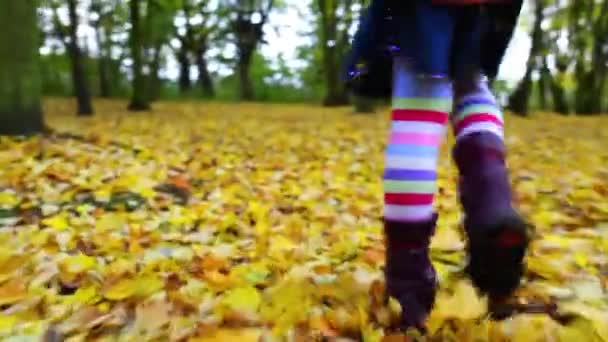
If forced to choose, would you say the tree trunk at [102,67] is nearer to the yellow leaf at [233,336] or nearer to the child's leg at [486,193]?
the yellow leaf at [233,336]

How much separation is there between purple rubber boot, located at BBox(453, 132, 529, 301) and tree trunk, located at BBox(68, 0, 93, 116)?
7.98m

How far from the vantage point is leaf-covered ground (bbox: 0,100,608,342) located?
1.27 m

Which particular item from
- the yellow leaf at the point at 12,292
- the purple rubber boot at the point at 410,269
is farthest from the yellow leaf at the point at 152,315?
the purple rubber boot at the point at 410,269

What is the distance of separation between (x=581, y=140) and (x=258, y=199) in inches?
184

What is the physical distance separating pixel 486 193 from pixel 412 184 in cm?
14

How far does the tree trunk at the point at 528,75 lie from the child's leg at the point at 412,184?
9402mm

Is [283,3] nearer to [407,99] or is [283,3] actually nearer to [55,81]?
[55,81]

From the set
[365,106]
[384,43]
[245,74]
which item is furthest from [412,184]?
[245,74]

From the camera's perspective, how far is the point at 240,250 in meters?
2.04

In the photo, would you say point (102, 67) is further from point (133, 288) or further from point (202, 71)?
point (133, 288)

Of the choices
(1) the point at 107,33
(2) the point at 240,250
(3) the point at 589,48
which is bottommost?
(2) the point at 240,250

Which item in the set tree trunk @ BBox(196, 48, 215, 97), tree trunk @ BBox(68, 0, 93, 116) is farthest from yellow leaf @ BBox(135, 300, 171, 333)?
tree trunk @ BBox(196, 48, 215, 97)

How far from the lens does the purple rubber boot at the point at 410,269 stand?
3.68 feet

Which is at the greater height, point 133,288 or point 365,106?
point 365,106
